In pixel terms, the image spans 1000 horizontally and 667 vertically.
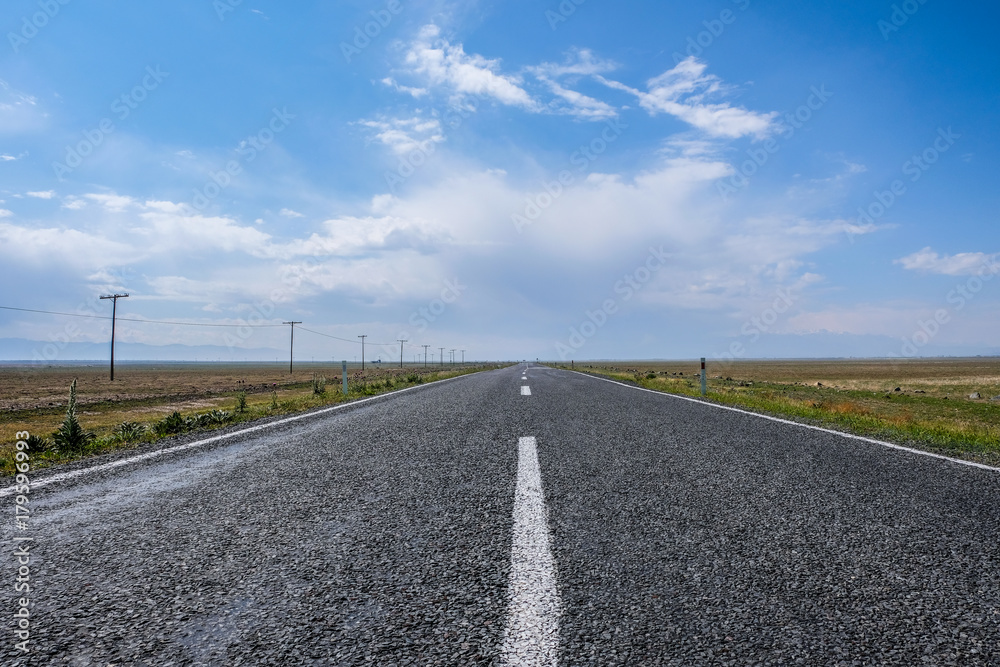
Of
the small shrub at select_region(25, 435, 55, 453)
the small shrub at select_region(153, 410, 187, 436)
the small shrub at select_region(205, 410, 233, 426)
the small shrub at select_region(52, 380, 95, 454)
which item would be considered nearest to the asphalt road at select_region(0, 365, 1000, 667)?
the small shrub at select_region(52, 380, 95, 454)

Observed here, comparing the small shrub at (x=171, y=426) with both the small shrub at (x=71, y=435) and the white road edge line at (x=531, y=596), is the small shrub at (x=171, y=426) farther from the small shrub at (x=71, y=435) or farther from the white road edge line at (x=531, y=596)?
the white road edge line at (x=531, y=596)

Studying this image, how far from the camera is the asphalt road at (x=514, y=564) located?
179 cm

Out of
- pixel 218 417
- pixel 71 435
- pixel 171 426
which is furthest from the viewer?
pixel 218 417

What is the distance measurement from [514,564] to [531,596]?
0.33m

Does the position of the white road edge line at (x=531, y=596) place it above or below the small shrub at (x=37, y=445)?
above

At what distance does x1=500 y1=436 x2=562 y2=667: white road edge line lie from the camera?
1.71 metres

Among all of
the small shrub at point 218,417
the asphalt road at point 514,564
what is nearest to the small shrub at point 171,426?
the small shrub at point 218,417

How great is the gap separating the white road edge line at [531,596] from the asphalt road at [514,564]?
0.03 feet

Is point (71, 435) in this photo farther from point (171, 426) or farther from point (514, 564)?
point (514, 564)

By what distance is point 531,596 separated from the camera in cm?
210

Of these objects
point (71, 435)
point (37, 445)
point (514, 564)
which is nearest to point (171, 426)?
point (71, 435)

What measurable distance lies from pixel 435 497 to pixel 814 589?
2.31 meters

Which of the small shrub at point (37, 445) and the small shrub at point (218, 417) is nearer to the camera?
the small shrub at point (37, 445)

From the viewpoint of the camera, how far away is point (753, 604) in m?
2.07
